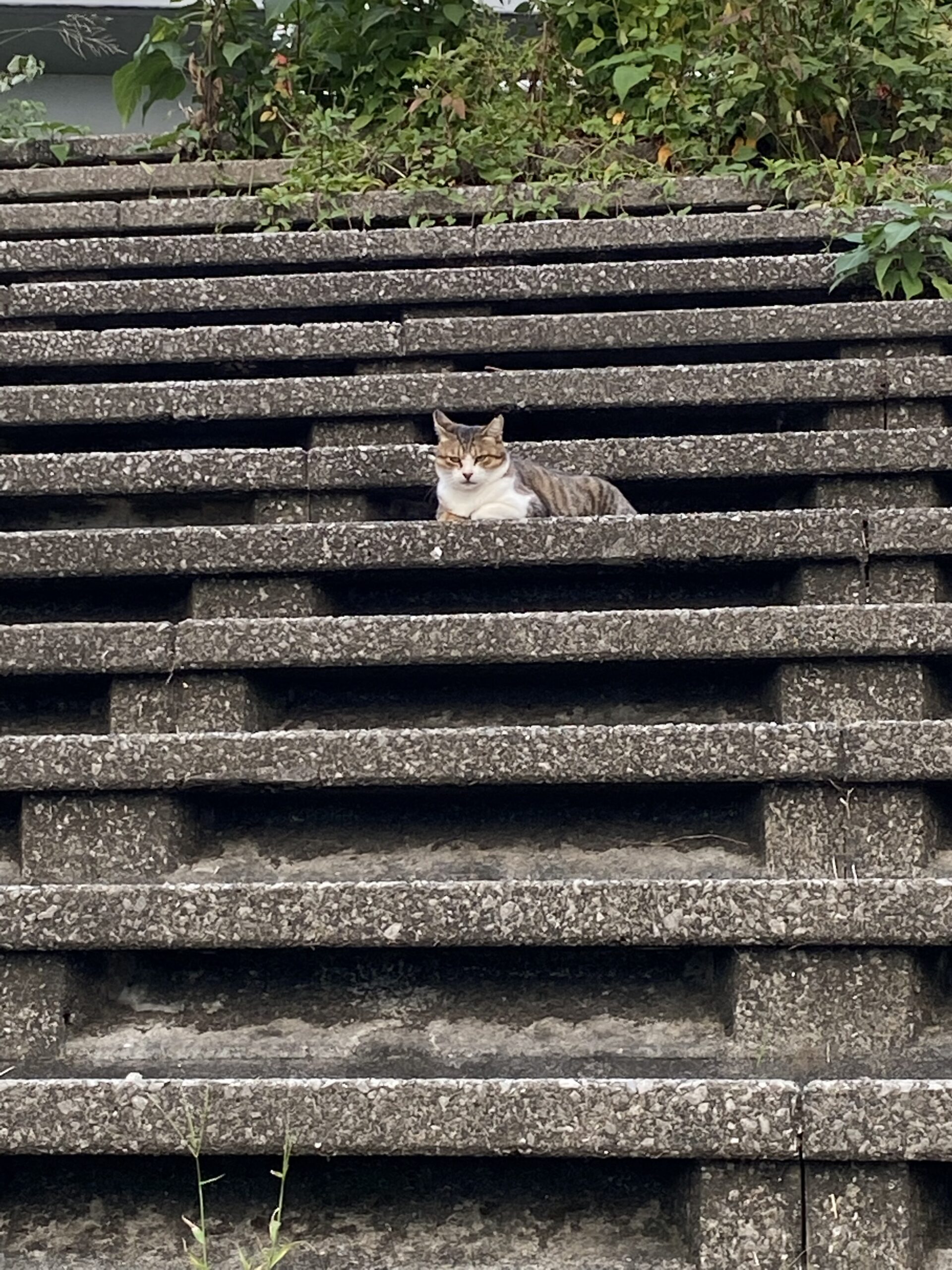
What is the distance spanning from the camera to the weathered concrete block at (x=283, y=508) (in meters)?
3.96

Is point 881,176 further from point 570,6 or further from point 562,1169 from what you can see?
point 562,1169

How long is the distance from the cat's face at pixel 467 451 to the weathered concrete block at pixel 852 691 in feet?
3.74

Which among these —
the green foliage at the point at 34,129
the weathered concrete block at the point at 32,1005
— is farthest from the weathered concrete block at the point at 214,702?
the green foliage at the point at 34,129

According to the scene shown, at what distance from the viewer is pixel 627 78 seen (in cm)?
524

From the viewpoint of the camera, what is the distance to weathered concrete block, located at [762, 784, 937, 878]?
2.98 meters

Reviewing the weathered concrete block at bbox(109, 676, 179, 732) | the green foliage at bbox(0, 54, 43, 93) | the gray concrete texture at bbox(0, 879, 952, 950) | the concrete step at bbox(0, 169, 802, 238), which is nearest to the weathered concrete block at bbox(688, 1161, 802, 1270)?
the gray concrete texture at bbox(0, 879, 952, 950)

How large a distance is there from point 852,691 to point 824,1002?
0.73m

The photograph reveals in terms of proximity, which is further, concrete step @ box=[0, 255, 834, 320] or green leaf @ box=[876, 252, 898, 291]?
concrete step @ box=[0, 255, 834, 320]

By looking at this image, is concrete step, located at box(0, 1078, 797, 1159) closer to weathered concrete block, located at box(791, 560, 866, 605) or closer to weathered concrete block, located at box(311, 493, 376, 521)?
weathered concrete block, located at box(791, 560, 866, 605)

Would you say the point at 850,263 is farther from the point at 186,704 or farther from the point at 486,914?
the point at 486,914

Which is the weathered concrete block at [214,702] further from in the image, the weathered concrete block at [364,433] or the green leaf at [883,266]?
the green leaf at [883,266]

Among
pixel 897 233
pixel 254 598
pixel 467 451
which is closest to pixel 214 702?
pixel 254 598

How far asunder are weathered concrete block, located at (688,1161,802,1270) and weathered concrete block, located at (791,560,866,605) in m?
1.41

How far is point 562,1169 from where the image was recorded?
279 centimetres
